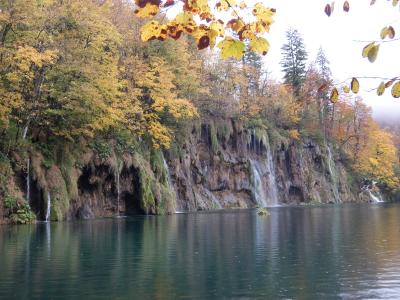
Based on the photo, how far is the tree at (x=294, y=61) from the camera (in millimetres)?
79875

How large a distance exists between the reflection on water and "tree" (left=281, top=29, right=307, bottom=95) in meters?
59.3

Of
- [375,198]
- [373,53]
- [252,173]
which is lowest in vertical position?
[375,198]

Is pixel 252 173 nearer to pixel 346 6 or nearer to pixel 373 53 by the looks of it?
pixel 346 6

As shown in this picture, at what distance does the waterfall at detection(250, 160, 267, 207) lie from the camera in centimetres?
5675

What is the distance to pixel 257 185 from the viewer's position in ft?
189

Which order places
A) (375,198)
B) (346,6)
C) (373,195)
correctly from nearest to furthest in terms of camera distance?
(346,6) < (375,198) < (373,195)

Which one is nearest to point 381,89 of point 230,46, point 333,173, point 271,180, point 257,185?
point 230,46

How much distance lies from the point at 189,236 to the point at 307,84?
59.4 metres

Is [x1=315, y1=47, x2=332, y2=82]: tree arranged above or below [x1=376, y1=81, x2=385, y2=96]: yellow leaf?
above

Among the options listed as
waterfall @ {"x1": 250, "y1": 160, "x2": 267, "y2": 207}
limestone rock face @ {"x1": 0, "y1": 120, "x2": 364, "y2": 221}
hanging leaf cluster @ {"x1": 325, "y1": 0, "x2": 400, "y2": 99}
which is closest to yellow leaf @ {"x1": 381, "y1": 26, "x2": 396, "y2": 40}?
hanging leaf cluster @ {"x1": 325, "y1": 0, "x2": 400, "y2": 99}

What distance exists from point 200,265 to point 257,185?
44407mm

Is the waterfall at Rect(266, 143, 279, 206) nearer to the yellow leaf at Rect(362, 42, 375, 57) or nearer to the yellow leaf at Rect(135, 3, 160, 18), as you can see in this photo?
the yellow leaf at Rect(135, 3, 160, 18)

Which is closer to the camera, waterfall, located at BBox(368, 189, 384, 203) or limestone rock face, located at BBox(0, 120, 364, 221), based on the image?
limestone rock face, located at BBox(0, 120, 364, 221)

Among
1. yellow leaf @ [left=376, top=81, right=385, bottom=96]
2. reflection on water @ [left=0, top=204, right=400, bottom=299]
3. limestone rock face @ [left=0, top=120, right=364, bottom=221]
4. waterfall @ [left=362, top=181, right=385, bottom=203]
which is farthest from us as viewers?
waterfall @ [left=362, top=181, right=385, bottom=203]
